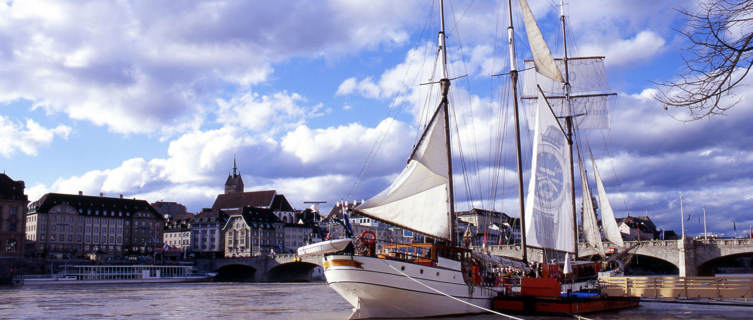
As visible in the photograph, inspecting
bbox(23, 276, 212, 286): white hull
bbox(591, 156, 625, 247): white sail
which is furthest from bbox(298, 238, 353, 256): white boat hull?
bbox(23, 276, 212, 286): white hull

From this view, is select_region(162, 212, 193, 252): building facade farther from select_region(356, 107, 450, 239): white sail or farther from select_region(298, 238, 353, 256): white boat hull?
select_region(298, 238, 353, 256): white boat hull

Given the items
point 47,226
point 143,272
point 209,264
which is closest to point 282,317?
point 143,272

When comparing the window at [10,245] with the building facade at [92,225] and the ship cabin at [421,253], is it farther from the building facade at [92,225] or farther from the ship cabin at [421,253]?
the ship cabin at [421,253]

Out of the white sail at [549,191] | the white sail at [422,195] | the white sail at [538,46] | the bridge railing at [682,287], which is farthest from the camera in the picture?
the white sail at [538,46]

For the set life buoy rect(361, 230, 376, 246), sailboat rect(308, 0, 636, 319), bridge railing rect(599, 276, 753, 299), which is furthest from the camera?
bridge railing rect(599, 276, 753, 299)

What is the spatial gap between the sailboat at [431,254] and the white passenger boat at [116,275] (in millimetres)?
73788

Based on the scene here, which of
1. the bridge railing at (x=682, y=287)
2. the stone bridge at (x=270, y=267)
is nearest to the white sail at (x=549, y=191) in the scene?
the bridge railing at (x=682, y=287)

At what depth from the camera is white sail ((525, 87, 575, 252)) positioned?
46375mm

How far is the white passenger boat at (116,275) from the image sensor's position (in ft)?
319

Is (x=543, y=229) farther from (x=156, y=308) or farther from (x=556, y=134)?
(x=156, y=308)

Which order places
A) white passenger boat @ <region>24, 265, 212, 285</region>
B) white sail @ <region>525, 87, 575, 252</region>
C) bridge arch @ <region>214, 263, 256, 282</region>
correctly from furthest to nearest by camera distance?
1. bridge arch @ <region>214, 263, 256, 282</region>
2. white passenger boat @ <region>24, 265, 212, 285</region>
3. white sail @ <region>525, 87, 575, 252</region>

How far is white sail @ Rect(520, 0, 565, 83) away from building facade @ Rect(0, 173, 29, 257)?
94.1 meters

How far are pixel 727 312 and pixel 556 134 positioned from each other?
18.4 m

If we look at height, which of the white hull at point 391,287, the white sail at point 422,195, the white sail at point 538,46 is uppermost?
the white sail at point 538,46
